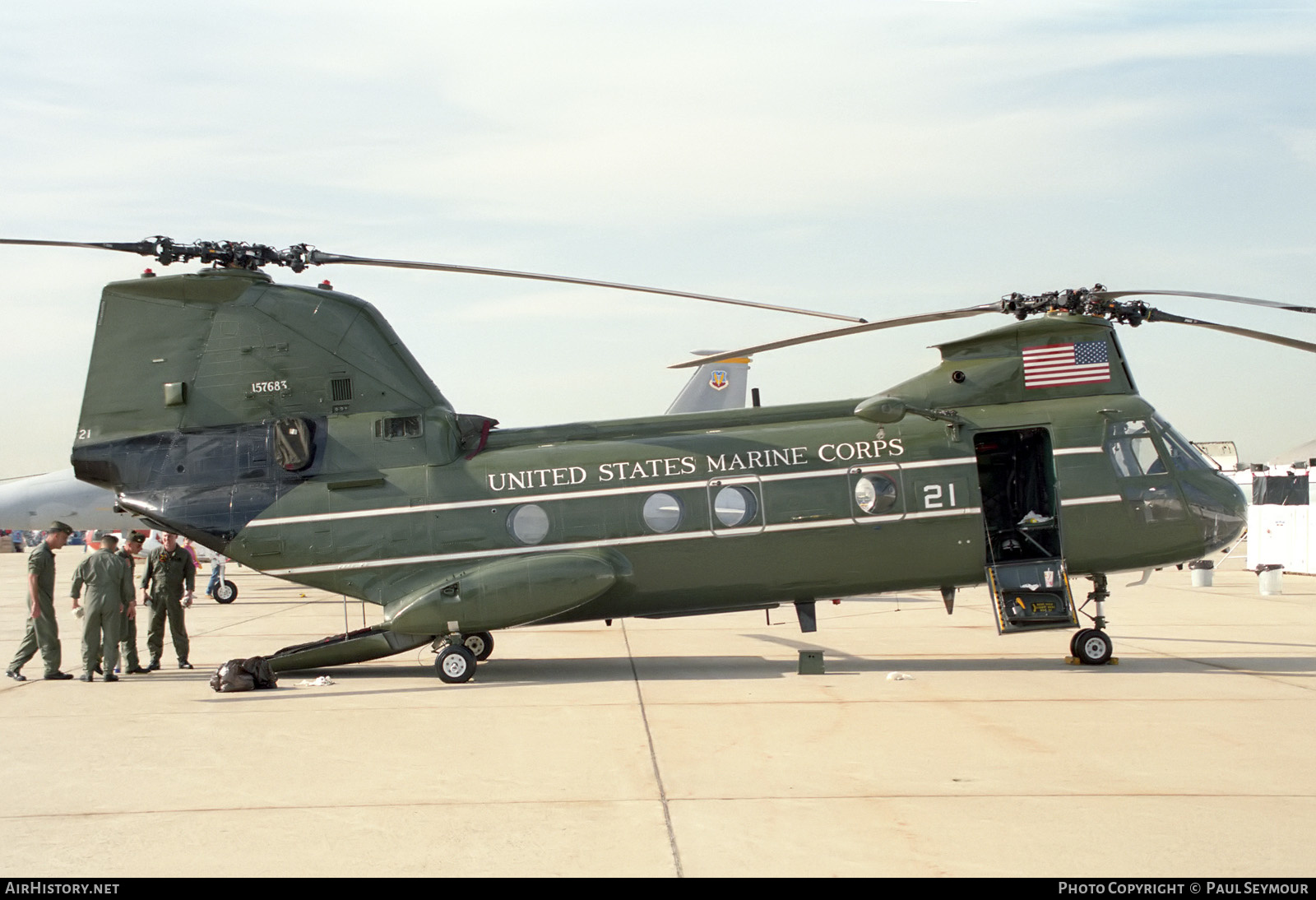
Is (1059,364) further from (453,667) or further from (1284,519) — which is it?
(1284,519)

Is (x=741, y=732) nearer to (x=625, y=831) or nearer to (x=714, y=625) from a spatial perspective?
(x=625, y=831)

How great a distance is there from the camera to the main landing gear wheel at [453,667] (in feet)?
41.4

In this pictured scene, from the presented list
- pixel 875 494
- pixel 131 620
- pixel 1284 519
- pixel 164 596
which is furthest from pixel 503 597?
pixel 1284 519

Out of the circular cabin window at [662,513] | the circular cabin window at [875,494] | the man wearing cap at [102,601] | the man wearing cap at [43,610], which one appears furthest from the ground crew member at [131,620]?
the circular cabin window at [875,494]

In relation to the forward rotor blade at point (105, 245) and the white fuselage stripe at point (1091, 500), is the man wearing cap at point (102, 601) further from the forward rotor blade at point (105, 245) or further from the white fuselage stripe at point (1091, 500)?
the white fuselage stripe at point (1091, 500)

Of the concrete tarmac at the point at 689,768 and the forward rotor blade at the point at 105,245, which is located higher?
the forward rotor blade at the point at 105,245

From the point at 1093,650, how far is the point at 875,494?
297 centimetres

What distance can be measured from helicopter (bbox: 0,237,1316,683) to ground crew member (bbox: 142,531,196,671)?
A: 156 cm

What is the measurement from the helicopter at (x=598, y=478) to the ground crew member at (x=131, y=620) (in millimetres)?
727

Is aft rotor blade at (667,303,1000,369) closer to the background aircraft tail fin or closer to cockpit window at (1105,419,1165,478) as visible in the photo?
cockpit window at (1105,419,1165,478)

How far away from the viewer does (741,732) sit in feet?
30.5

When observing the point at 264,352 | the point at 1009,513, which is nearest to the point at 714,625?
the point at 1009,513
